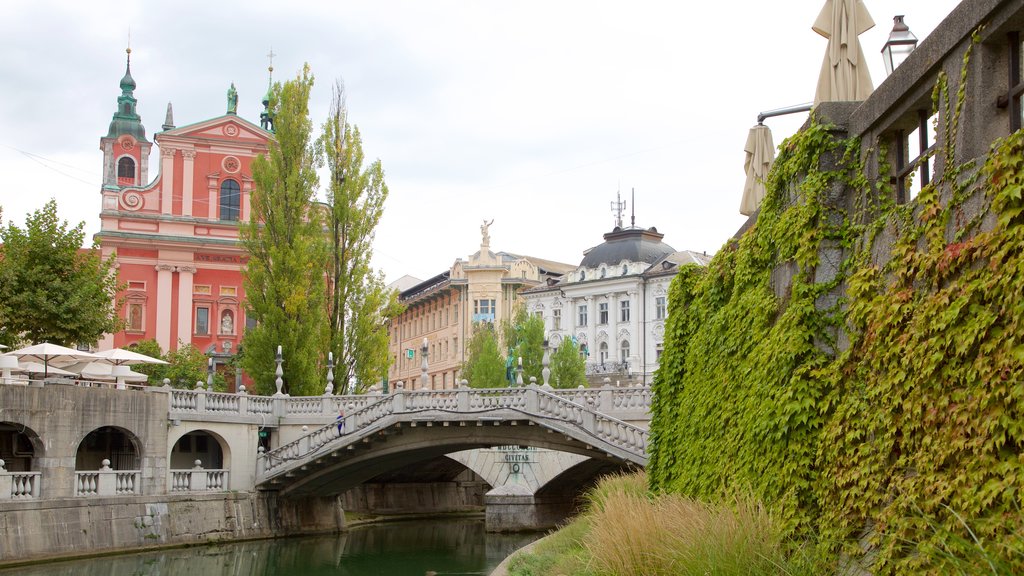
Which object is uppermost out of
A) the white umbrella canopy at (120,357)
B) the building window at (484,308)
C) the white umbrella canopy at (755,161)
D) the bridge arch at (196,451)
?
the building window at (484,308)

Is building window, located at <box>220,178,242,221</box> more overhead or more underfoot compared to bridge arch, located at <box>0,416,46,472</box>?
more overhead

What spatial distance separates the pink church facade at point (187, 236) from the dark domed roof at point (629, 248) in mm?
22962

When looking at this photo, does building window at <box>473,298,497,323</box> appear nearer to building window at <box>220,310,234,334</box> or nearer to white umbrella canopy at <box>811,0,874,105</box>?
building window at <box>220,310,234,334</box>

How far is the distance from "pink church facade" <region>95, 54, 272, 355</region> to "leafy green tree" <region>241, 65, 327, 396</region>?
473 inches

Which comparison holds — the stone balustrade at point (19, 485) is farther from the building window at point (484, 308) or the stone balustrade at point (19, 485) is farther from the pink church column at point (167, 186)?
the building window at point (484, 308)

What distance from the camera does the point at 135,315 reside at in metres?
50.1

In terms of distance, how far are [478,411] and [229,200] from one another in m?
25.3

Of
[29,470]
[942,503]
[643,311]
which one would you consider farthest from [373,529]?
[942,503]

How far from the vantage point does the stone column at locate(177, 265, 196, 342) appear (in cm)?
5059

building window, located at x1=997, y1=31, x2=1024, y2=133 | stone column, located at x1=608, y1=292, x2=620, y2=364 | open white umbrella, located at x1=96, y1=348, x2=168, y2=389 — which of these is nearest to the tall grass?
building window, located at x1=997, y1=31, x2=1024, y2=133

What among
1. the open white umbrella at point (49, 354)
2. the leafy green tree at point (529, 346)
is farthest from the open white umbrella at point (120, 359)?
the leafy green tree at point (529, 346)

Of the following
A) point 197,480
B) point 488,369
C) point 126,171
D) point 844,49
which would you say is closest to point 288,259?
point 197,480

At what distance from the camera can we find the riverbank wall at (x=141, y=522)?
2588 centimetres

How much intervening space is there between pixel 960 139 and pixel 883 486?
276 centimetres
